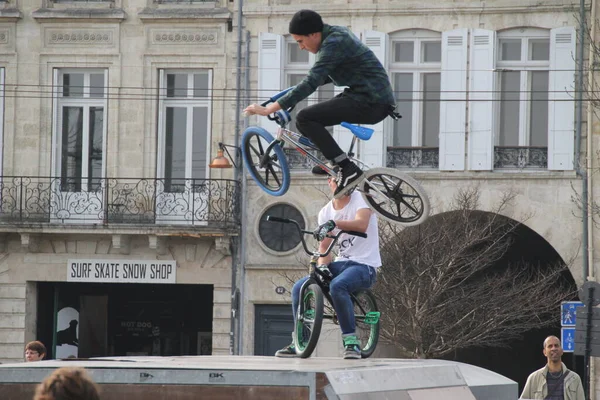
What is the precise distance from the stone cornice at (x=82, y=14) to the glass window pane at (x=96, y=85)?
1.18 metres

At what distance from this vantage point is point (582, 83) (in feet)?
83.0

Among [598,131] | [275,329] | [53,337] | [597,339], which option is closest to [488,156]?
[598,131]

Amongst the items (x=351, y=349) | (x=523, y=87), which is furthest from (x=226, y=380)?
(x=523, y=87)

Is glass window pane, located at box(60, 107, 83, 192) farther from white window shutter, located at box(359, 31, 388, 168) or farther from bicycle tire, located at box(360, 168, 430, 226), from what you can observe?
bicycle tire, located at box(360, 168, 430, 226)

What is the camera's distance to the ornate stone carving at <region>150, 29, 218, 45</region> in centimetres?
2695

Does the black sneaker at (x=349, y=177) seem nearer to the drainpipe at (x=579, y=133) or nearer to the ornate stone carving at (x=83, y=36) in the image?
the drainpipe at (x=579, y=133)

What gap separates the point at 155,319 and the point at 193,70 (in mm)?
5208

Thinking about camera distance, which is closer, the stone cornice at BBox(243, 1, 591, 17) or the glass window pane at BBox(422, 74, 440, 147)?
the stone cornice at BBox(243, 1, 591, 17)

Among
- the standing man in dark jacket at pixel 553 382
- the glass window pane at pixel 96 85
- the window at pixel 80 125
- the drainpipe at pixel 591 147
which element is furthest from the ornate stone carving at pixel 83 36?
the standing man in dark jacket at pixel 553 382

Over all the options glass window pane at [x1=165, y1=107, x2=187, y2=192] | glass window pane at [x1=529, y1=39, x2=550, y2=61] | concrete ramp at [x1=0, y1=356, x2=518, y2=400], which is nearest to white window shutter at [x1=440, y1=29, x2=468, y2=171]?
glass window pane at [x1=529, y1=39, x2=550, y2=61]

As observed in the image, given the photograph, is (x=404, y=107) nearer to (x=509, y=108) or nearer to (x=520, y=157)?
(x=509, y=108)

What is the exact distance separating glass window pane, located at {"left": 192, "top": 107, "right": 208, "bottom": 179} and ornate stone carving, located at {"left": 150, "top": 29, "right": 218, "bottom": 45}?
4.34 feet

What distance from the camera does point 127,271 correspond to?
27094 millimetres

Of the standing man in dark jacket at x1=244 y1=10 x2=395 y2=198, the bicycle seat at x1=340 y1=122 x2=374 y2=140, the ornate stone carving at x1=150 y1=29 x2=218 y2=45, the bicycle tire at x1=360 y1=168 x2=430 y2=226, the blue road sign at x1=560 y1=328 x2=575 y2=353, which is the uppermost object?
the ornate stone carving at x1=150 y1=29 x2=218 y2=45
